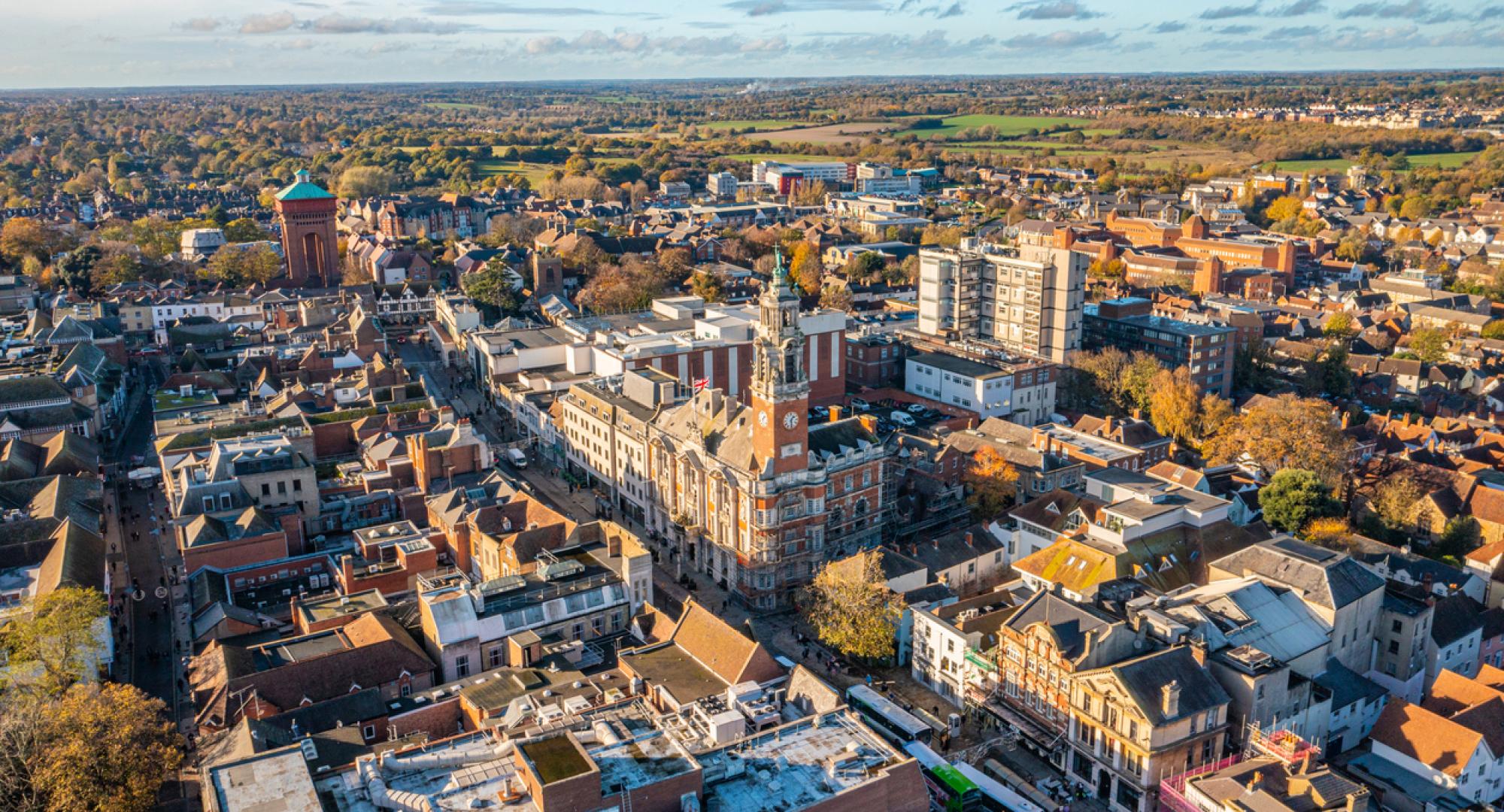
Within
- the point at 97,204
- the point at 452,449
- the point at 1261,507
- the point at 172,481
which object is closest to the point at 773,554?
the point at 452,449

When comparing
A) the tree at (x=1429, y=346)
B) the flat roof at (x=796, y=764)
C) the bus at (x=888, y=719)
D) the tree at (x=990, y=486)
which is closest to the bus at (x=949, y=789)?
the bus at (x=888, y=719)

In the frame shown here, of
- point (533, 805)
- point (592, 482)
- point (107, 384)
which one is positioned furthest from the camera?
point (107, 384)

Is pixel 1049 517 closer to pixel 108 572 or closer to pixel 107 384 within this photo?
pixel 108 572

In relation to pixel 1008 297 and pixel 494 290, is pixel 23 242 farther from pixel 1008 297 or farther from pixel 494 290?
pixel 1008 297

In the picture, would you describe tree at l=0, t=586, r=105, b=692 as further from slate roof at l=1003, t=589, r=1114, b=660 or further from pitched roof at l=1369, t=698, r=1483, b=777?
pitched roof at l=1369, t=698, r=1483, b=777

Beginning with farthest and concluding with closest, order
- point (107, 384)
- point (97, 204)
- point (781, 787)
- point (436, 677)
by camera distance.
Result: point (97, 204)
point (107, 384)
point (436, 677)
point (781, 787)

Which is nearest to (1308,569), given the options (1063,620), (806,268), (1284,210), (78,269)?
(1063,620)
